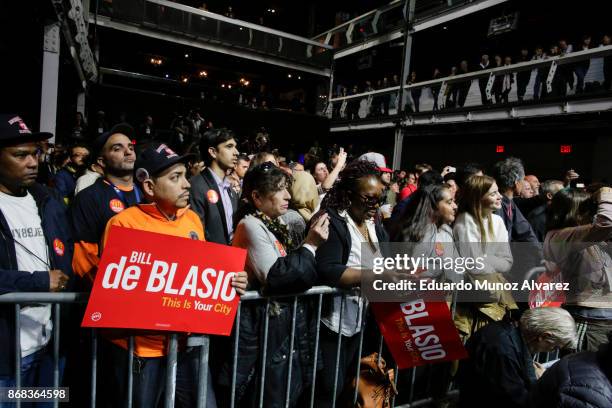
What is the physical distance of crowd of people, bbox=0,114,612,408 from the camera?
204cm

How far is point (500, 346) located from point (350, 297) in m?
0.97

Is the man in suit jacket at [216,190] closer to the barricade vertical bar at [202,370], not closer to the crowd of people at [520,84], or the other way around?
the barricade vertical bar at [202,370]

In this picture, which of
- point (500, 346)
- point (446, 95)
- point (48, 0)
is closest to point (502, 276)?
point (500, 346)

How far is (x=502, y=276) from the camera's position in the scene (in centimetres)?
321

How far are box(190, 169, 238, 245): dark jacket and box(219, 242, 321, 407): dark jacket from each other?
1.09 m

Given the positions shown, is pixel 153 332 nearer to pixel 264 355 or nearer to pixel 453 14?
pixel 264 355

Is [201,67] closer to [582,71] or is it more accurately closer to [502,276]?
[582,71]

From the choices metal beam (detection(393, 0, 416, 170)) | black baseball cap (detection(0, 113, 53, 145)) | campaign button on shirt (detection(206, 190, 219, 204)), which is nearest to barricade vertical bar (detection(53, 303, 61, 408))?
black baseball cap (detection(0, 113, 53, 145))

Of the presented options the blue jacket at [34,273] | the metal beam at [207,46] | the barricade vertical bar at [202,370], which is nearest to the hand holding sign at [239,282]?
the barricade vertical bar at [202,370]

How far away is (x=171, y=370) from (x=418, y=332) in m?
1.49

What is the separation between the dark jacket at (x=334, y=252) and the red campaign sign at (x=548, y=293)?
5.39ft

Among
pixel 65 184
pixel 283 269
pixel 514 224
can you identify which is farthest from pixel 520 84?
pixel 283 269

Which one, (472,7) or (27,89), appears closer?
(27,89)

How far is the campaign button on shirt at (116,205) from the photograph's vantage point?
2.65 m
